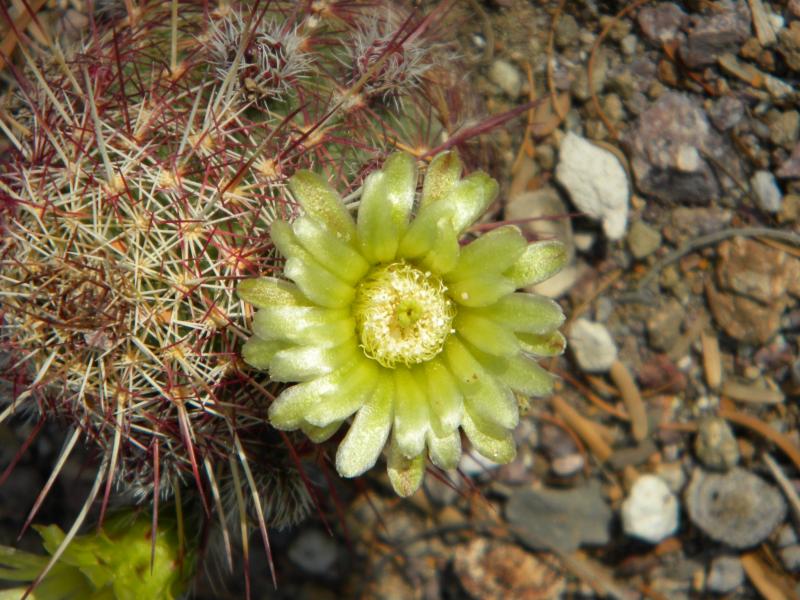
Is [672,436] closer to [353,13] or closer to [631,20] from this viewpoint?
[631,20]

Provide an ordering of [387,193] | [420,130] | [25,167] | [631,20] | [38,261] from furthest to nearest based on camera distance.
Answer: [631,20] → [420,130] → [25,167] → [38,261] → [387,193]

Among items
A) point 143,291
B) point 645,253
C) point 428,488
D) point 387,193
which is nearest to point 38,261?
point 143,291

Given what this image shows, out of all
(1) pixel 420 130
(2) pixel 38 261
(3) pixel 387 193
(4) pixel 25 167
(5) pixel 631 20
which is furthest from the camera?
(5) pixel 631 20

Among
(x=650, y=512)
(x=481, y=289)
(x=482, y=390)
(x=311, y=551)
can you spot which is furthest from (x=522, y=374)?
(x=311, y=551)

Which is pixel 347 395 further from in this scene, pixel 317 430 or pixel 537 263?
pixel 537 263

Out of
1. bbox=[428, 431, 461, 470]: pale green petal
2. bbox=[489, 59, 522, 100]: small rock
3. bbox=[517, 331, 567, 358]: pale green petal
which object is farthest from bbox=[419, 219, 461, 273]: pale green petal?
bbox=[489, 59, 522, 100]: small rock

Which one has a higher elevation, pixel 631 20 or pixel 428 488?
pixel 631 20
